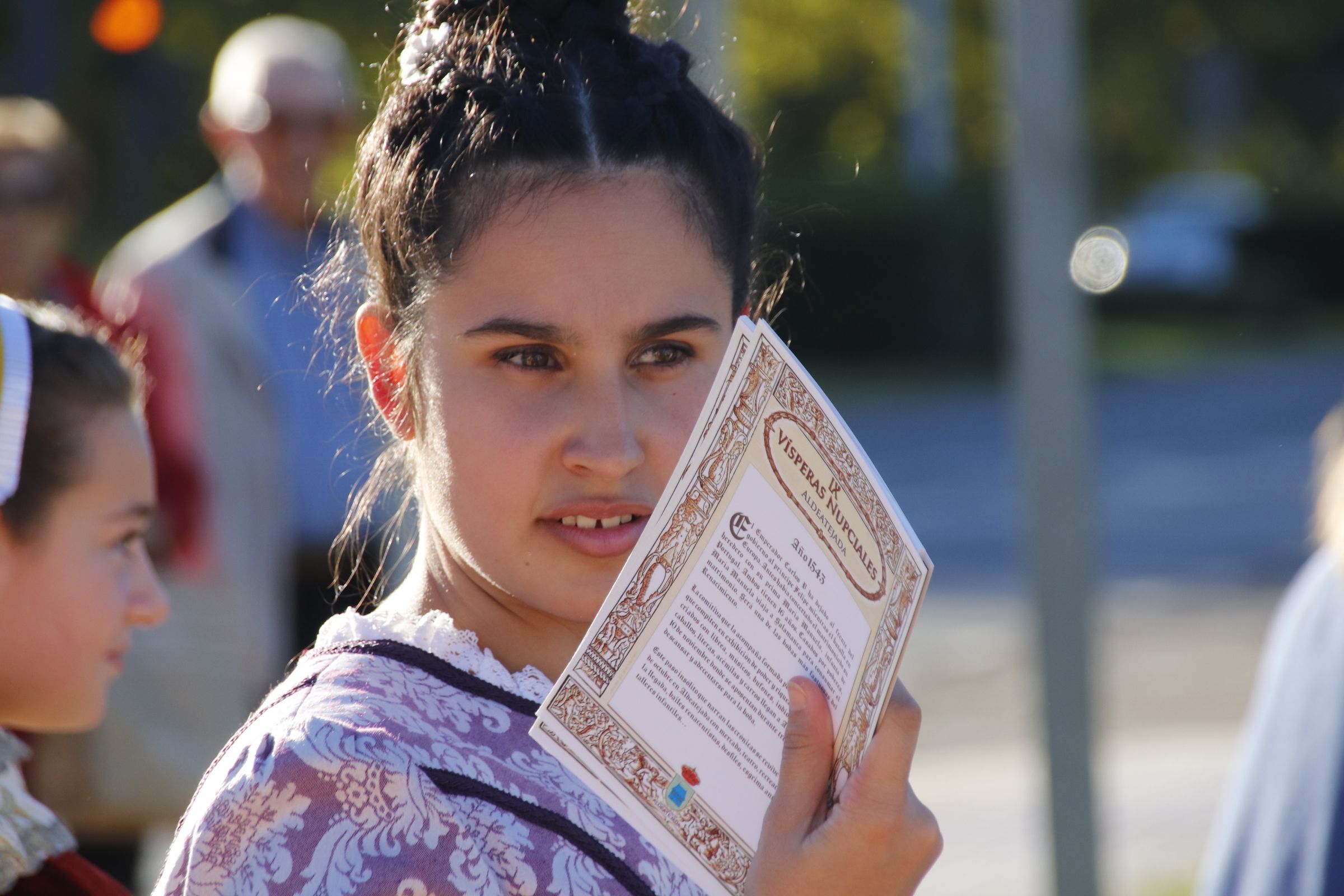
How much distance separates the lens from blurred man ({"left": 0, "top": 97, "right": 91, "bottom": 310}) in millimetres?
4066

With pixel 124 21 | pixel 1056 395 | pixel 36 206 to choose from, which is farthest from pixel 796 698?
pixel 124 21

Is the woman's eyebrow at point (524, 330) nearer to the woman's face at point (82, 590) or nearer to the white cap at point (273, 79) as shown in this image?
the woman's face at point (82, 590)

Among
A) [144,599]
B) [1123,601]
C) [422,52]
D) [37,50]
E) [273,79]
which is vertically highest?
[1123,601]

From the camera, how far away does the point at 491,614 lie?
5.36 feet

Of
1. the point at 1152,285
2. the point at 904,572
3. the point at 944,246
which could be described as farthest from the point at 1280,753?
the point at 1152,285

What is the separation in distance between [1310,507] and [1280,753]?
988 centimetres

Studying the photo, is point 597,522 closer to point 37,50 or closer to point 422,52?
point 422,52

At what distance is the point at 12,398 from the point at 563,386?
89 cm

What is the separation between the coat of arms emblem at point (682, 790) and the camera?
1.30 m

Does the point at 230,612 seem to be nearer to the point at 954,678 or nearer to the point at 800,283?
the point at 800,283

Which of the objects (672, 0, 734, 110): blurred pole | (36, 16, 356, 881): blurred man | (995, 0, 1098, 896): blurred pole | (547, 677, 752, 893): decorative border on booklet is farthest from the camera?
(36, 16, 356, 881): blurred man

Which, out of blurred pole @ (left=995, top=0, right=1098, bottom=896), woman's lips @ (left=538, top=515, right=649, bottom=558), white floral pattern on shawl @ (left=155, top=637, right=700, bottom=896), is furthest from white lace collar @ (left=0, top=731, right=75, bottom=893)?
blurred pole @ (left=995, top=0, right=1098, bottom=896)

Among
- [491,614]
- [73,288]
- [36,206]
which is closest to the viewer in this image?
[491,614]

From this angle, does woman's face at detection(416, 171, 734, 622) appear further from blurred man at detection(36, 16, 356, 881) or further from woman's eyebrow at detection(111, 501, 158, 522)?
blurred man at detection(36, 16, 356, 881)
